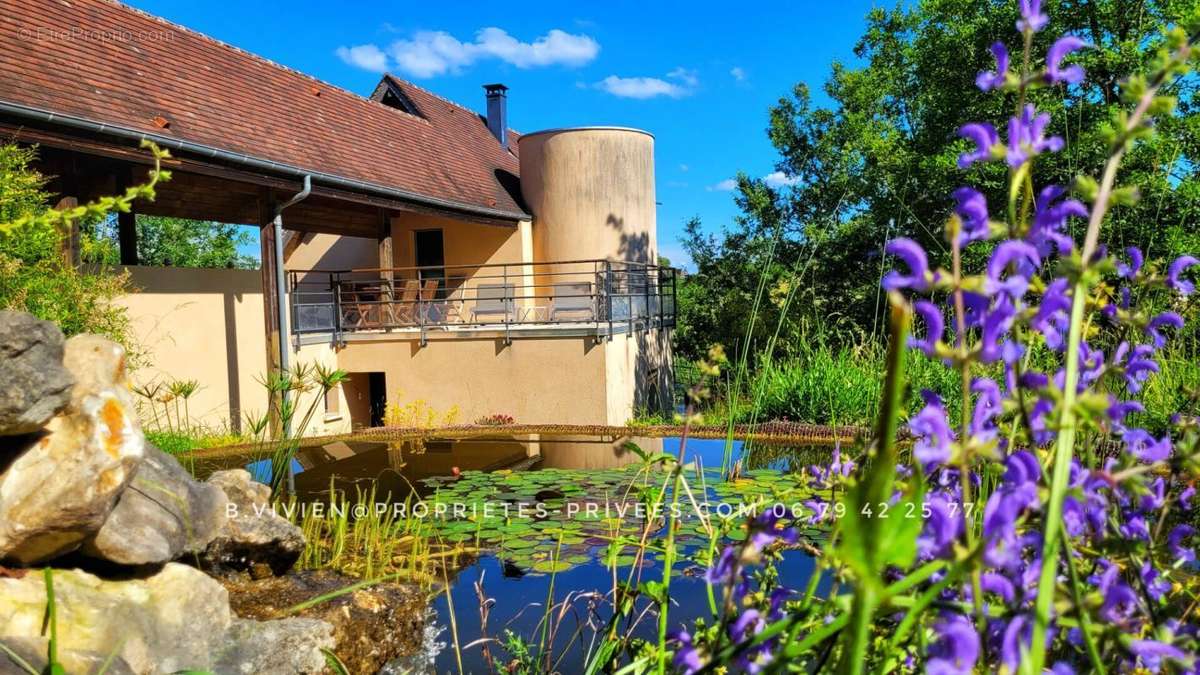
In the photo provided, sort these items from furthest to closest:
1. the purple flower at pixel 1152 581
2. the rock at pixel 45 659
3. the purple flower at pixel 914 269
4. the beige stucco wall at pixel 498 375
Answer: the beige stucco wall at pixel 498 375 → the rock at pixel 45 659 → the purple flower at pixel 1152 581 → the purple flower at pixel 914 269

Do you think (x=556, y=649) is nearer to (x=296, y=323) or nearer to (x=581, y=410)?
(x=581, y=410)

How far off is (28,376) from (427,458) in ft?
15.3

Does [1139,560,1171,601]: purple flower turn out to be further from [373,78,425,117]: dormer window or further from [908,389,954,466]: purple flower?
[373,78,425,117]: dormer window

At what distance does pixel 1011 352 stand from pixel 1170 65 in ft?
0.90

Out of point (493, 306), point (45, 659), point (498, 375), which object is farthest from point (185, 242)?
point (45, 659)

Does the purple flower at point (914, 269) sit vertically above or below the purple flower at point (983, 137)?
below

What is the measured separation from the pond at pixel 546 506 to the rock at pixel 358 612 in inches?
5.9

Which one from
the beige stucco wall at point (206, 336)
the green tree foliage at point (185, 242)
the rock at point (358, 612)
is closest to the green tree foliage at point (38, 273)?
the beige stucco wall at point (206, 336)

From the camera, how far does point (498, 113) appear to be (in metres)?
19.1

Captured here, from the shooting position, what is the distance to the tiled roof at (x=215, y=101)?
7.64 metres

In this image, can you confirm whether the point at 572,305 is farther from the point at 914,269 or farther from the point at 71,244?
the point at 914,269

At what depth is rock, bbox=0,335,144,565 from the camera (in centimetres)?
252

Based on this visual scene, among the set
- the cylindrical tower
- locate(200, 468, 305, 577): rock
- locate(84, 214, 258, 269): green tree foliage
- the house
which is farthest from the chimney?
locate(200, 468, 305, 577): rock

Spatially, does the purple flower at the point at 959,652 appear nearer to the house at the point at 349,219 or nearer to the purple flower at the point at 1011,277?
the purple flower at the point at 1011,277
